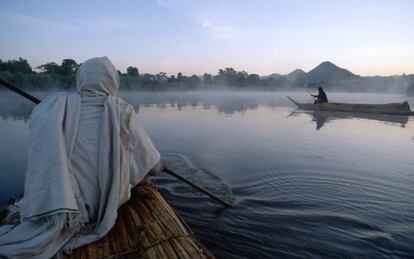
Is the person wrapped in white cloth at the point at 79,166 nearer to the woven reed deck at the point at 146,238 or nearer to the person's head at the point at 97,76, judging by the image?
the person's head at the point at 97,76

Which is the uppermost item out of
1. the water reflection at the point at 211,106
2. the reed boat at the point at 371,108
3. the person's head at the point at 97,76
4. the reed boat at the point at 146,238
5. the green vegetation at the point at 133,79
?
the green vegetation at the point at 133,79

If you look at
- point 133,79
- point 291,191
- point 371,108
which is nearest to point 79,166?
point 291,191

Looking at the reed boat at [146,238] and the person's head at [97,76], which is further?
the person's head at [97,76]

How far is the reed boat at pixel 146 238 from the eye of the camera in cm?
157

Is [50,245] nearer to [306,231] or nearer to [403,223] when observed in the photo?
[306,231]

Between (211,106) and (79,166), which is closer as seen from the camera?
(79,166)

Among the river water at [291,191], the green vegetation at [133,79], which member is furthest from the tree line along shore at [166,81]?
the river water at [291,191]

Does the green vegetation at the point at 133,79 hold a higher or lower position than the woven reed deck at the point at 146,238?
higher

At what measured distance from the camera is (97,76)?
192cm

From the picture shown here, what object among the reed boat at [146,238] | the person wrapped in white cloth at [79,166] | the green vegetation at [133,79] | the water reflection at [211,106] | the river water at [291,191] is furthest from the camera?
the green vegetation at [133,79]

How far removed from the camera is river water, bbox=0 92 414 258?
2949 mm

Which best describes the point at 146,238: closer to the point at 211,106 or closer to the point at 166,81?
the point at 211,106

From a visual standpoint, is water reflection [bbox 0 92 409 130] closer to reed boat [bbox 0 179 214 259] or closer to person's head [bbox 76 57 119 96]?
reed boat [bbox 0 179 214 259]

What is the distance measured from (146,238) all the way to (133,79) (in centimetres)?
5450
